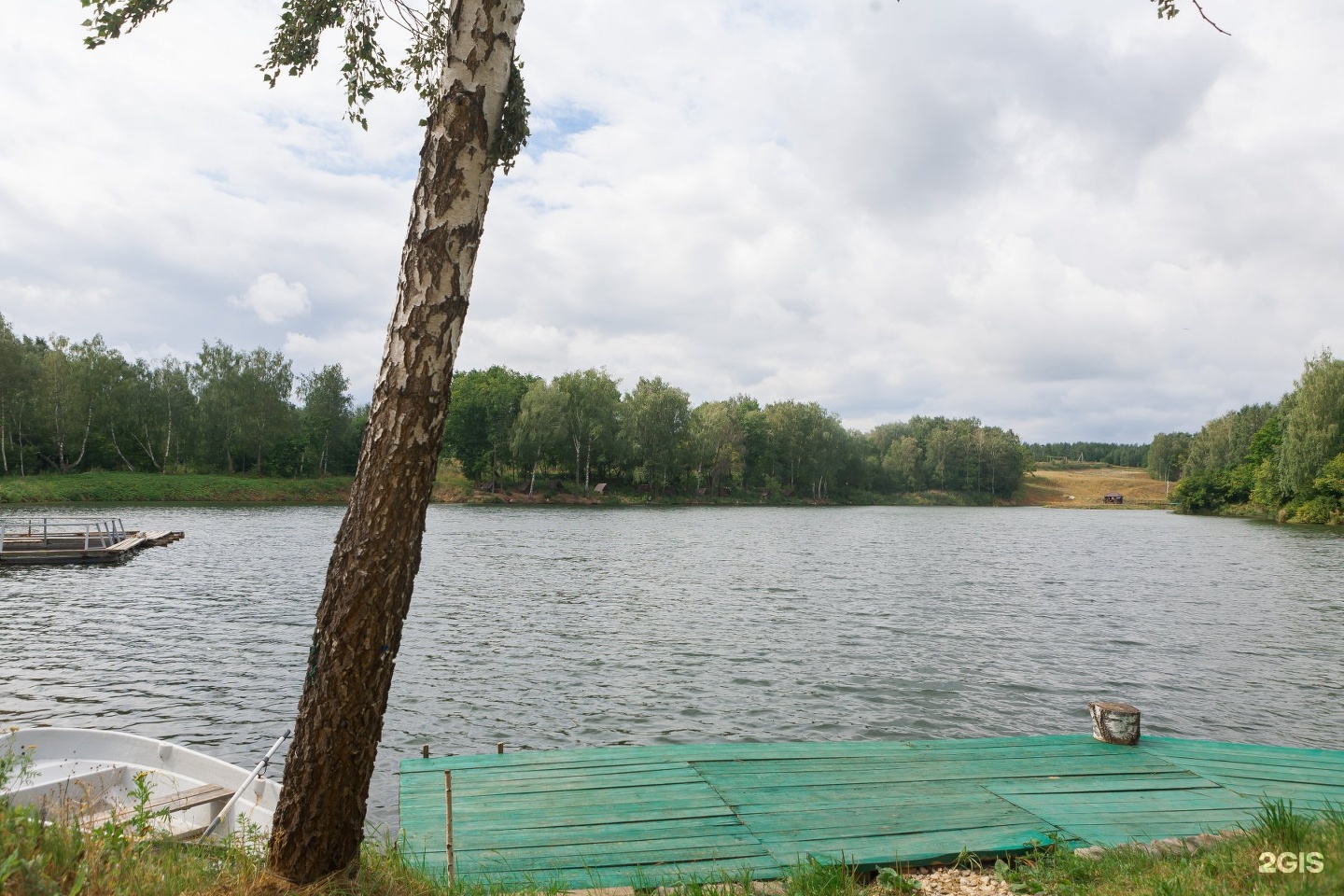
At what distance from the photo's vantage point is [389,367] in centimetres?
425

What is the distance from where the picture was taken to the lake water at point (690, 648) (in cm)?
1206

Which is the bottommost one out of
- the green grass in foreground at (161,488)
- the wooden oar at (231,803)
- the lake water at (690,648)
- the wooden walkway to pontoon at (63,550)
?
the lake water at (690,648)

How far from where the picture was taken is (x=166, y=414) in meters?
71.0

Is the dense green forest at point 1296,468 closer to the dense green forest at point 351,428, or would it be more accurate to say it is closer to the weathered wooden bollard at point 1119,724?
the dense green forest at point 351,428

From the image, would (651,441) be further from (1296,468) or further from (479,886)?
(479,886)

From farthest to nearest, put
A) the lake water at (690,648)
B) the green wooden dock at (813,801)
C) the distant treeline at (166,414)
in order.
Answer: the distant treeline at (166,414)
the lake water at (690,648)
the green wooden dock at (813,801)

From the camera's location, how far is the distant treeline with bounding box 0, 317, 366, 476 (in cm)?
6119

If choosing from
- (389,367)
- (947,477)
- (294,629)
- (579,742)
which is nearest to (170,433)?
(294,629)

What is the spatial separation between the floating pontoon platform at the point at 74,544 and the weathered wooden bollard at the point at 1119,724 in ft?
107

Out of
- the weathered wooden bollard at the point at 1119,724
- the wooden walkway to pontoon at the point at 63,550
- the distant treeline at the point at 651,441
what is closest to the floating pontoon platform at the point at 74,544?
the wooden walkway to pontoon at the point at 63,550

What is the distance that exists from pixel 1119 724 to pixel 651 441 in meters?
77.9

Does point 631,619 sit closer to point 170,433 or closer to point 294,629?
point 294,629

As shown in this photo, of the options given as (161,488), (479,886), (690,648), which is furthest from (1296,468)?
(161,488)

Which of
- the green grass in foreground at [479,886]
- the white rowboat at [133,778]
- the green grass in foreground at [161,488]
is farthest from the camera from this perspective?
the green grass in foreground at [161,488]
